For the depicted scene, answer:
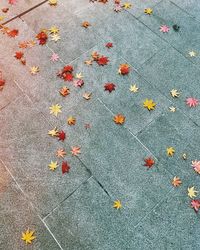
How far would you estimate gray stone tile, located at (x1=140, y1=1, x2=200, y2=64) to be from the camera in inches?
261

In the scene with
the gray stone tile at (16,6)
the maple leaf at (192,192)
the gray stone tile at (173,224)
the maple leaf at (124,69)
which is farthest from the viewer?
the gray stone tile at (16,6)

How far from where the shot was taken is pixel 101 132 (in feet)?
17.6

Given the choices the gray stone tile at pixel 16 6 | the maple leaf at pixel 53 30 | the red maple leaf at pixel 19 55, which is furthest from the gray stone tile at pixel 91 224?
the gray stone tile at pixel 16 6

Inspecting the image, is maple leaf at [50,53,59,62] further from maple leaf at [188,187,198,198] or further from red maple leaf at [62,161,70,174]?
maple leaf at [188,187,198,198]

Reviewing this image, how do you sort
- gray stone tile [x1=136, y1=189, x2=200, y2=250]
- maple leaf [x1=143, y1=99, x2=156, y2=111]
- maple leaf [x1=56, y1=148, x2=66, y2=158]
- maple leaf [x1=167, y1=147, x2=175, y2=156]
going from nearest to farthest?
gray stone tile [x1=136, y1=189, x2=200, y2=250]
maple leaf [x1=56, y1=148, x2=66, y2=158]
maple leaf [x1=167, y1=147, x2=175, y2=156]
maple leaf [x1=143, y1=99, x2=156, y2=111]

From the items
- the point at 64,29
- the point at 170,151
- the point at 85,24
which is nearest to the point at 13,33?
the point at 64,29

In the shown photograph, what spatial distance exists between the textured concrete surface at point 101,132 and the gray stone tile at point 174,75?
22mm

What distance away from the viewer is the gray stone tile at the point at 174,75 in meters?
5.84

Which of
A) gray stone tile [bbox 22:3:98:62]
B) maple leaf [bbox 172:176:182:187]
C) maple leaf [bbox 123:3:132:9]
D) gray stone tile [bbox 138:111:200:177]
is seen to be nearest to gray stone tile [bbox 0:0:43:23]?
gray stone tile [bbox 22:3:98:62]

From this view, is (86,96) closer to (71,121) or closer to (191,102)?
(71,121)

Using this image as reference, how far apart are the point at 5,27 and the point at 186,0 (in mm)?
4208

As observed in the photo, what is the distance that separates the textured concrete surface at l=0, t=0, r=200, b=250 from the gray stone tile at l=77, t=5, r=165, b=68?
0.07 ft

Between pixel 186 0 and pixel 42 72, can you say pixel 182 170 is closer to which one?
pixel 42 72

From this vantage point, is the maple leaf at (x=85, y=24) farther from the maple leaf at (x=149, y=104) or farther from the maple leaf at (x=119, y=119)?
the maple leaf at (x=119, y=119)
